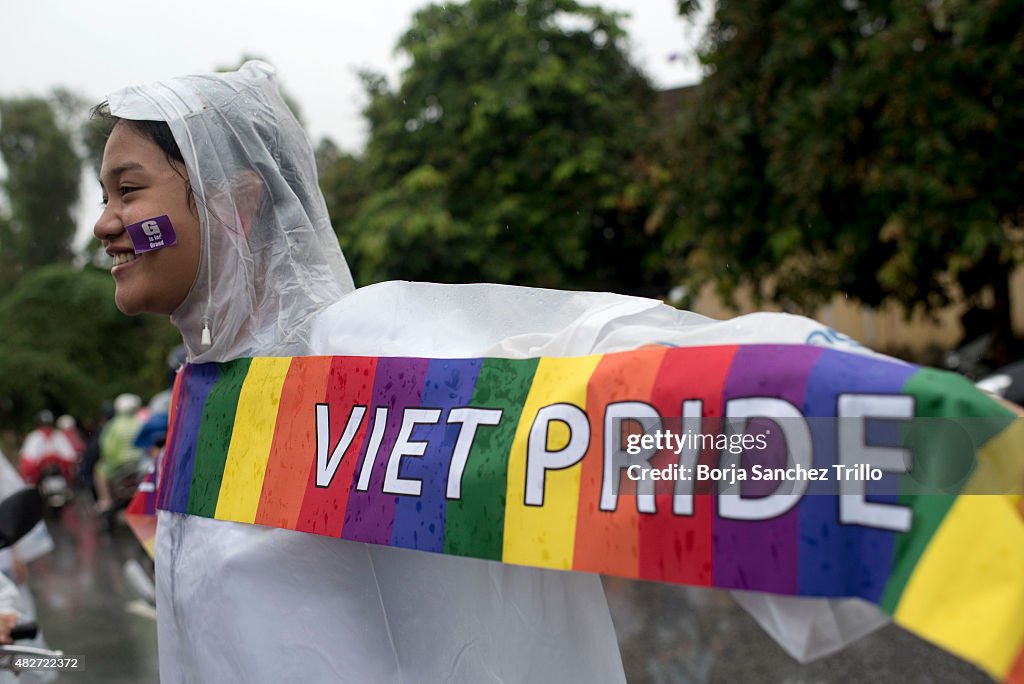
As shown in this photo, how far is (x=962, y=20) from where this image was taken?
6613mm

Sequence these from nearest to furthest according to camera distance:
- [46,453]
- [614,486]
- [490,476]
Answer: [614,486] → [490,476] → [46,453]

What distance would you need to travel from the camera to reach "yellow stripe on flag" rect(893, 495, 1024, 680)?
35.1 inches

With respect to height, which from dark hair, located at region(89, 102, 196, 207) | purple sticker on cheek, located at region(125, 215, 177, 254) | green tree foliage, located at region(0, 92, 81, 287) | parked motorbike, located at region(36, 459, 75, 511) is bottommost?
parked motorbike, located at region(36, 459, 75, 511)

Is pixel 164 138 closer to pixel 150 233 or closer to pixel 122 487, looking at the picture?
pixel 150 233

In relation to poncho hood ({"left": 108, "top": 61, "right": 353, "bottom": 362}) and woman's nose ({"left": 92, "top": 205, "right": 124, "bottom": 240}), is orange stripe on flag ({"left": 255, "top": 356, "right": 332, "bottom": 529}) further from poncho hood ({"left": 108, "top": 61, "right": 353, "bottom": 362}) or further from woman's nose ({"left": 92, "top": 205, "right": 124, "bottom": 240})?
woman's nose ({"left": 92, "top": 205, "right": 124, "bottom": 240})

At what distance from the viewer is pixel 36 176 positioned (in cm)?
2905

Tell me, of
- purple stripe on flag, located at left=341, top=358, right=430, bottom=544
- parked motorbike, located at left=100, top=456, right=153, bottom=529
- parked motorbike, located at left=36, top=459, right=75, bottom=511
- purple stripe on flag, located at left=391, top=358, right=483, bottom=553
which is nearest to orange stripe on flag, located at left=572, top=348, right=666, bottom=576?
purple stripe on flag, located at left=391, top=358, right=483, bottom=553

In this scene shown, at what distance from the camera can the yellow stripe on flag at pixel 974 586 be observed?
2.92 ft

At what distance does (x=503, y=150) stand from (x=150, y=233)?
11.7 meters

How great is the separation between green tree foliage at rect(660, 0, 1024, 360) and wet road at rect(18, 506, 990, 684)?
3.46m

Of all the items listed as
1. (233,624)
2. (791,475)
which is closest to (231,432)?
(233,624)

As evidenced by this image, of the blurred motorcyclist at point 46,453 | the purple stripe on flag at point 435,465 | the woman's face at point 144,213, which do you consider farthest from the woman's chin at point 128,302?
the blurred motorcyclist at point 46,453

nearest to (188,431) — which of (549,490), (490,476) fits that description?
(490,476)

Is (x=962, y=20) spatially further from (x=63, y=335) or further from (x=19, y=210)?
(x=19, y=210)
